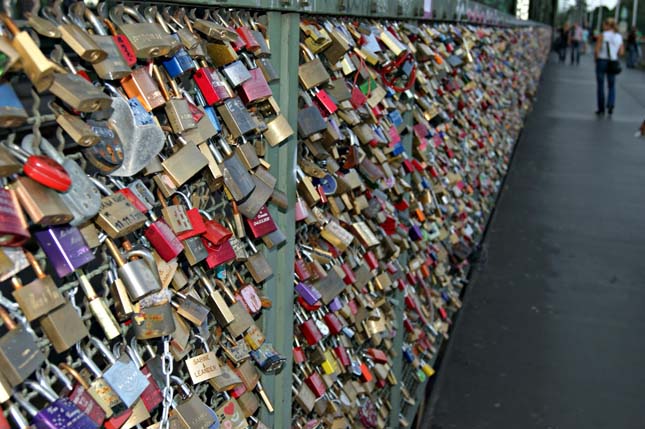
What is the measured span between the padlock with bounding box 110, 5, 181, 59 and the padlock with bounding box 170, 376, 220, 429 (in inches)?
21.8

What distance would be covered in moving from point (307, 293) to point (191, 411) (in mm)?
648

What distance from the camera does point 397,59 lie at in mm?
3045

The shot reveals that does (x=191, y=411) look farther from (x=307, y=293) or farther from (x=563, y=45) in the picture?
(x=563, y=45)

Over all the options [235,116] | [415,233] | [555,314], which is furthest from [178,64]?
[555,314]

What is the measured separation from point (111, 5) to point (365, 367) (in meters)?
1.74

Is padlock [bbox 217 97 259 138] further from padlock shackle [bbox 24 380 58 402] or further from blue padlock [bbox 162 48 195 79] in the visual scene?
padlock shackle [bbox 24 380 58 402]

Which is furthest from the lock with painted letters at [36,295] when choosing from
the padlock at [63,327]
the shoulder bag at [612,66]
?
the shoulder bag at [612,66]

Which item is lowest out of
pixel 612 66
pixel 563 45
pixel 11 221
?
pixel 563 45

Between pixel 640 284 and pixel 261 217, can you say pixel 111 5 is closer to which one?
pixel 261 217

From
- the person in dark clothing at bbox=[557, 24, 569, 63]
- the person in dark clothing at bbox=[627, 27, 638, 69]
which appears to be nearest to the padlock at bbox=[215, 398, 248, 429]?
the person in dark clothing at bbox=[627, 27, 638, 69]

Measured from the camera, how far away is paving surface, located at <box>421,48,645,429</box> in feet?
13.2

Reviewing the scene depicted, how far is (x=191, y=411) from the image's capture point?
153cm

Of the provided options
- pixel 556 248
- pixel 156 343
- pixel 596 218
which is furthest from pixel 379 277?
pixel 596 218

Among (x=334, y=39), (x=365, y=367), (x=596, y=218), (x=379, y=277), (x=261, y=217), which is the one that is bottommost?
(x=596, y=218)
